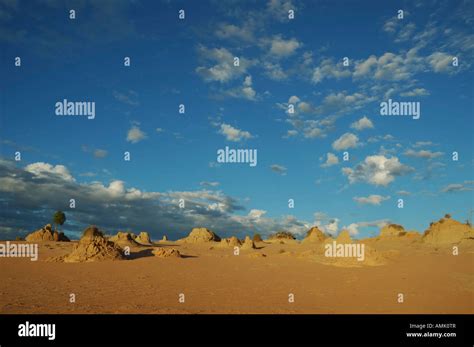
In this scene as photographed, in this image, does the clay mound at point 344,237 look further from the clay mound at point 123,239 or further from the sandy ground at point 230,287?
the clay mound at point 123,239

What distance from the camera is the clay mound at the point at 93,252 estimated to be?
21469 mm

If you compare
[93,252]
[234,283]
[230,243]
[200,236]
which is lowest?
[230,243]

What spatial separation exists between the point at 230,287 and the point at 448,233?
114 feet

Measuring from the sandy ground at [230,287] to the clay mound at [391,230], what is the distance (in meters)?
35.5

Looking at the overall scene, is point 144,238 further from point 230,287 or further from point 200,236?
point 230,287

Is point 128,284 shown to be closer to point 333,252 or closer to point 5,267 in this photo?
point 5,267

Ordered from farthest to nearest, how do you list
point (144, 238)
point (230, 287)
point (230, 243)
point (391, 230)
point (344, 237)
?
point (391, 230), point (144, 238), point (230, 243), point (344, 237), point (230, 287)

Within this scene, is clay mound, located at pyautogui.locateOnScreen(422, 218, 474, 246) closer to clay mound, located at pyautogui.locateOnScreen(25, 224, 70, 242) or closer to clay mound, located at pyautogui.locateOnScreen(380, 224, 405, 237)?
clay mound, located at pyautogui.locateOnScreen(380, 224, 405, 237)

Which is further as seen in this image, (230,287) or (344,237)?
(344,237)

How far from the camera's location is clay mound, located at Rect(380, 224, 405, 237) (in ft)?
185

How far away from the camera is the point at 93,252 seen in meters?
21.9
